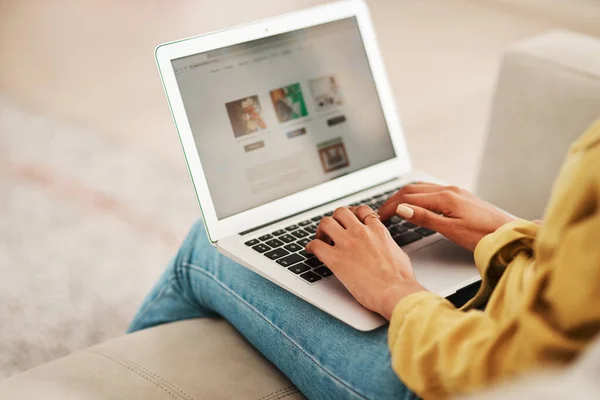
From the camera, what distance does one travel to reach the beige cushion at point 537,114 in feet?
3.72

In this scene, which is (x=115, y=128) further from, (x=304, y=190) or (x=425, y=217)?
(x=425, y=217)

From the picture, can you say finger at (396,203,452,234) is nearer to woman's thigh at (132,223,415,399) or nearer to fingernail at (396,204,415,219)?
fingernail at (396,204,415,219)

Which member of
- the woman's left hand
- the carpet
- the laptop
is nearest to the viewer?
the woman's left hand

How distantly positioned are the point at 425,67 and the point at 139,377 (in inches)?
93.3

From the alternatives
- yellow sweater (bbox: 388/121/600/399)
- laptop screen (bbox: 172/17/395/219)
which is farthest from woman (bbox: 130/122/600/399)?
laptop screen (bbox: 172/17/395/219)

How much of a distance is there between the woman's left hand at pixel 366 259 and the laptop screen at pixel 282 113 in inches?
8.1

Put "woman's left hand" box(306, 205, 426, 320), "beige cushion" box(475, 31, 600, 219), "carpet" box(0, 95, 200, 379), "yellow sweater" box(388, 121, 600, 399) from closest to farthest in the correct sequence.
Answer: "yellow sweater" box(388, 121, 600, 399) → "woman's left hand" box(306, 205, 426, 320) → "beige cushion" box(475, 31, 600, 219) → "carpet" box(0, 95, 200, 379)

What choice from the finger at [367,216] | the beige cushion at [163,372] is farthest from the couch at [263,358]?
the finger at [367,216]

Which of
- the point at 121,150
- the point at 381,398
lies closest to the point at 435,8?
the point at 121,150

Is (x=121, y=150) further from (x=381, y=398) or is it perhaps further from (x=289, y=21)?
(x=381, y=398)

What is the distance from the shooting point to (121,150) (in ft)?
7.70

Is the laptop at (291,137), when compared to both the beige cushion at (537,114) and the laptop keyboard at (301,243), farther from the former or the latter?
the beige cushion at (537,114)

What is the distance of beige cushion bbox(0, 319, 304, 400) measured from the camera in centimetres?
89

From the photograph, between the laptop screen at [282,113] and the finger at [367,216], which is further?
the laptop screen at [282,113]
